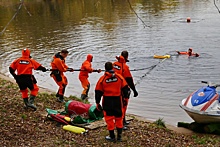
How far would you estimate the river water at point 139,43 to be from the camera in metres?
14.0

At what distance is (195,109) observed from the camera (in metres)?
9.27

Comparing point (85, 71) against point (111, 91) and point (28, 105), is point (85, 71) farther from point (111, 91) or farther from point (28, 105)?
point (111, 91)

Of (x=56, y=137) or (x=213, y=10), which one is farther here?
(x=213, y=10)

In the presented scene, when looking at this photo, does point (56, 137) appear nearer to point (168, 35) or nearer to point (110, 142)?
point (110, 142)

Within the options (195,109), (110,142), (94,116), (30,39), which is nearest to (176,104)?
(195,109)

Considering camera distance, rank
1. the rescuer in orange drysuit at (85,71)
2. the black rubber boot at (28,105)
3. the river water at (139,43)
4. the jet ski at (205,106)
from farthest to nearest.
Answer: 1. the river water at (139,43)
2. the rescuer in orange drysuit at (85,71)
3. the black rubber boot at (28,105)
4. the jet ski at (205,106)

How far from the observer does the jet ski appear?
9.16 meters

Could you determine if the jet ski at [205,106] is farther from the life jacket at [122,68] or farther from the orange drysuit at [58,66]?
the orange drysuit at [58,66]

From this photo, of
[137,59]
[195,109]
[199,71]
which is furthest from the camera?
[137,59]

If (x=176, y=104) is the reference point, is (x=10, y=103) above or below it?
above

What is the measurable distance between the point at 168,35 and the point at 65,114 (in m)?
18.4

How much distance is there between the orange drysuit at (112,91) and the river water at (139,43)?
5.08ft

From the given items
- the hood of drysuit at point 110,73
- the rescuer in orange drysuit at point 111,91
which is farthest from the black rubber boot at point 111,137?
the hood of drysuit at point 110,73

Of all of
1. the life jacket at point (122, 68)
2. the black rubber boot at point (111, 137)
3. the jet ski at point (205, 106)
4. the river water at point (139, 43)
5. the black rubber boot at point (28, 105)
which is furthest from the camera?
the river water at point (139, 43)
